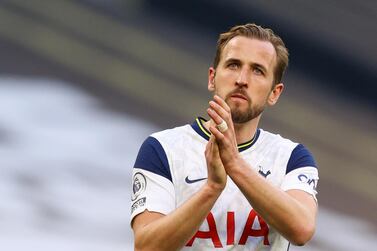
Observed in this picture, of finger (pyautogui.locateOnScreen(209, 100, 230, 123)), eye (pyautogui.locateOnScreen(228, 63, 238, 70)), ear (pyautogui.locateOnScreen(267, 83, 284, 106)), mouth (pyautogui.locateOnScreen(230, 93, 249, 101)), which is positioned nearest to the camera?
finger (pyautogui.locateOnScreen(209, 100, 230, 123))

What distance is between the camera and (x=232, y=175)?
3.25 meters

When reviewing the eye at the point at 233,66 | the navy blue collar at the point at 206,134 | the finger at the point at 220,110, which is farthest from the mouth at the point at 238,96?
the navy blue collar at the point at 206,134

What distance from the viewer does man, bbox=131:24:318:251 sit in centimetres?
326

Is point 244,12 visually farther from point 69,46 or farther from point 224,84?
point 224,84

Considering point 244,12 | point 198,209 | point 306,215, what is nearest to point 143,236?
point 198,209

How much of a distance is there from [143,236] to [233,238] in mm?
455

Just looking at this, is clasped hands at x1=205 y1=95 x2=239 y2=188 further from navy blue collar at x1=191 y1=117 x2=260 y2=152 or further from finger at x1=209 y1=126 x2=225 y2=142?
navy blue collar at x1=191 y1=117 x2=260 y2=152

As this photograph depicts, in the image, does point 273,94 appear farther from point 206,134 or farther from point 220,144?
point 220,144

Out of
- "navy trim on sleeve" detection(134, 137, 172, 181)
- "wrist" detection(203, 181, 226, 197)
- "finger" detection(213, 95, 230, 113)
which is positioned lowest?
"wrist" detection(203, 181, 226, 197)

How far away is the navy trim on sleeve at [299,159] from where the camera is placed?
3.80m

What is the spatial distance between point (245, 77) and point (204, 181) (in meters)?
0.52

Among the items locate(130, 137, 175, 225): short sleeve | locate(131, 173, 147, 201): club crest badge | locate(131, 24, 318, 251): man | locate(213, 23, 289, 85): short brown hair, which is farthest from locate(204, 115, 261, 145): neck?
locate(131, 173, 147, 201): club crest badge

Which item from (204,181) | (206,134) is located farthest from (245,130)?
(204,181)

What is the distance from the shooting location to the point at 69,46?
23.9 ft
